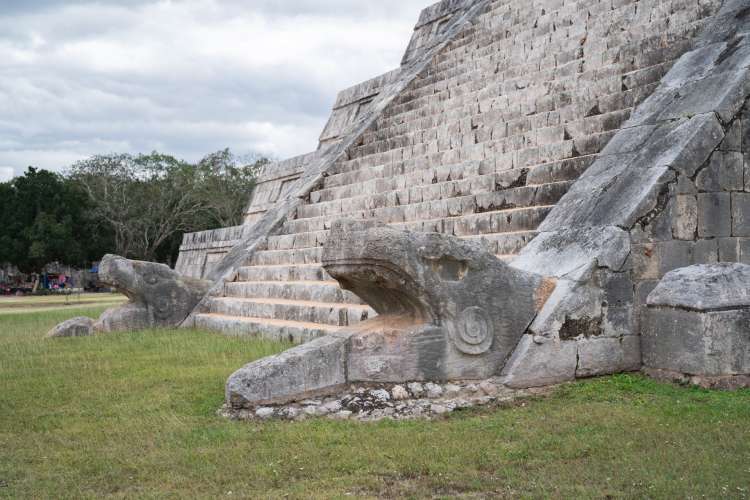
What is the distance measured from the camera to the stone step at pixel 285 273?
376 inches

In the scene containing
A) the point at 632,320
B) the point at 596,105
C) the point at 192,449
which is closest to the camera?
the point at 192,449

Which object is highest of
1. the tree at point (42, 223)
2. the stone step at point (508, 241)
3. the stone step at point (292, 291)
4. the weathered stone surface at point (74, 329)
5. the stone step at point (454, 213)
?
the tree at point (42, 223)

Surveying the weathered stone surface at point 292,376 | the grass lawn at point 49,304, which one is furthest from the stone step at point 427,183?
the grass lawn at point 49,304

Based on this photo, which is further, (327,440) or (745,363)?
(745,363)

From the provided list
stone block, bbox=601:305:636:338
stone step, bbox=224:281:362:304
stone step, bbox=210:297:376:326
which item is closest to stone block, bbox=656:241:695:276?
stone block, bbox=601:305:636:338

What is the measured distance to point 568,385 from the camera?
547 cm

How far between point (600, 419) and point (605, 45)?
6056 millimetres

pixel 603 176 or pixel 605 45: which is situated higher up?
pixel 605 45

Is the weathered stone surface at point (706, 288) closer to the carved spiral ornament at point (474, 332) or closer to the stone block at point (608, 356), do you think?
the stone block at point (608, 356)

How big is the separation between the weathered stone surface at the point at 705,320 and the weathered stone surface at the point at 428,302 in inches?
40.5

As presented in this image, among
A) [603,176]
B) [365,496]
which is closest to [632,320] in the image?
[603,176]

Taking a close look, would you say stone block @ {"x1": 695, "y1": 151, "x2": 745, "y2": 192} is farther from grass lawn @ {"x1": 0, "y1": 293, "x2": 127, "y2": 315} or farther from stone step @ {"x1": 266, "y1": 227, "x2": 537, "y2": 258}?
grass lawn @ {"x1": 0, "y1": 293, "x2": 127, "y2": 315}

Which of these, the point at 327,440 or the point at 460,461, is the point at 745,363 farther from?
the point at 327,440

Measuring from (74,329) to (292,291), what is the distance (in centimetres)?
300
